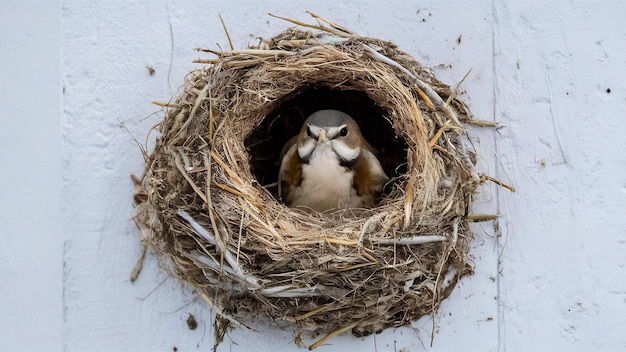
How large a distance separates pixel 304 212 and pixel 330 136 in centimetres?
31

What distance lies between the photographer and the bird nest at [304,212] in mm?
2449

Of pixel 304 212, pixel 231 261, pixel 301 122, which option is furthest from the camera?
pixel 301 122

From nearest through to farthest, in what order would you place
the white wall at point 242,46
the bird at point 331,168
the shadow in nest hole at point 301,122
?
the white wall at point 242,46
the bird at point 331,168
the shadow in nest hole at point 301,122

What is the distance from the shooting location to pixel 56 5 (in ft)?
9.36

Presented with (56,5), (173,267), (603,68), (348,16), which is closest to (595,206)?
(603,68)

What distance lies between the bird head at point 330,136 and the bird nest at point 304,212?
15cm

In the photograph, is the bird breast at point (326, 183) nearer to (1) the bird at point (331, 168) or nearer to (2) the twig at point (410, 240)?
(1) the bird at point (331, 168)

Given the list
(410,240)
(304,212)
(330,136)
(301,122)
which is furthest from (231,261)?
(301,122)

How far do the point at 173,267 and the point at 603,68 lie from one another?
1708 mm

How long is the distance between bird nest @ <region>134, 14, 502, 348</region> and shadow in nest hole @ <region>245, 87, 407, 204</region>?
0.45 meters

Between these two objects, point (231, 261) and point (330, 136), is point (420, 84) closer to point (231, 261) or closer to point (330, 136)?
point (330, 136)

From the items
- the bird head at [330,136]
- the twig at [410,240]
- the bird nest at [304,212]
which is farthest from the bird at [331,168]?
the twig at [410,240]

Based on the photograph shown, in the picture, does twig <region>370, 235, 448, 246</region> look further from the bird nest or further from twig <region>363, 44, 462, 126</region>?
twig <region>363, 44, 462, 126</region>

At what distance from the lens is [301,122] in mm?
3379
